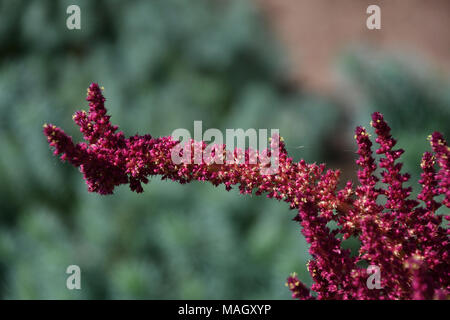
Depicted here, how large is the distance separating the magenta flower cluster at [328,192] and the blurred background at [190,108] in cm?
116

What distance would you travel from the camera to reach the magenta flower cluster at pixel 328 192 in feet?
1.44

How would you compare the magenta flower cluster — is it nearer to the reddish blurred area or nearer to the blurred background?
the blurred background

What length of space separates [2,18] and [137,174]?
296 cm

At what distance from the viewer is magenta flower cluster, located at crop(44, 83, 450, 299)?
1.44ft

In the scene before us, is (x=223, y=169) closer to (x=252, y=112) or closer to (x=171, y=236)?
(x=171, y=236)

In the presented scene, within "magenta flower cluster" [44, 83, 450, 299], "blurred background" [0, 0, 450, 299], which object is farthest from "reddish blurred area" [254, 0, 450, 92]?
"magenta flower cluster" [44, 83, 450, 299]

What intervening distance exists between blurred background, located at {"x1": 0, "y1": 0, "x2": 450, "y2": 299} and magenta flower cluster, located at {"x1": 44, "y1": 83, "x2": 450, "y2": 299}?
1.16 metres

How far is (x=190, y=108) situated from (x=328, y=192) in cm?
213

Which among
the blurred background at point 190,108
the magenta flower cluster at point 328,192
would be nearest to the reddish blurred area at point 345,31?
the blurred background at point 190,108

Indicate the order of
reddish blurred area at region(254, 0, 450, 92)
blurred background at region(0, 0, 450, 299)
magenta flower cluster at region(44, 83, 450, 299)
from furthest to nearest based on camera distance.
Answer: reddish blurred area at region(254, 0, 450, 92) < blurred background at region(0, 0, 450, 299) < magenta flower cluster at region(44, 83, 450, 299)

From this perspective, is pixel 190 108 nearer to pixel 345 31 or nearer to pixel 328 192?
pixel 345 31

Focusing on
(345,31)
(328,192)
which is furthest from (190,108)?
(328,192)

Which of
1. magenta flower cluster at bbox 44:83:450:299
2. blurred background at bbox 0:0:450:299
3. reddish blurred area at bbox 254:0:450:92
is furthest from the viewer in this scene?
reddish blurred area at bbox 254:0:450:92

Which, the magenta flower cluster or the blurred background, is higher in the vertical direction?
the blurred background
